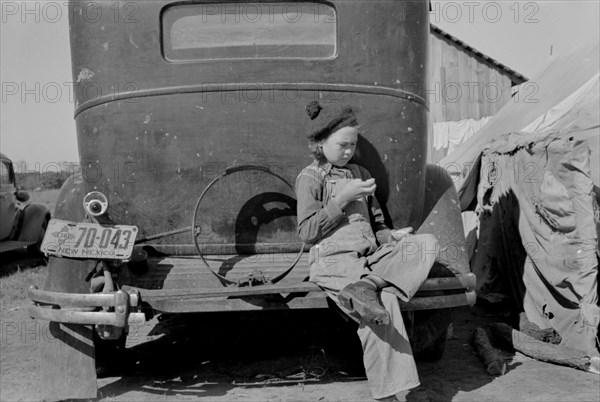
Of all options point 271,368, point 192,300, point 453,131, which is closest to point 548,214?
point 271,368

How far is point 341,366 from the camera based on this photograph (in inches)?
182

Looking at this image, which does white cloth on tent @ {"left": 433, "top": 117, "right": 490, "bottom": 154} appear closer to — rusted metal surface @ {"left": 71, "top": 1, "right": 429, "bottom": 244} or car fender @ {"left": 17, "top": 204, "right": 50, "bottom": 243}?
car fender @ {"left": 17, "top": 204, "right": 50, "bottom": 243}

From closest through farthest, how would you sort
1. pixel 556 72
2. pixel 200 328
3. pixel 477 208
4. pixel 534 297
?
pixel 534 297 → pixel 200 328 → pixel 477 208 → pixel 556 72

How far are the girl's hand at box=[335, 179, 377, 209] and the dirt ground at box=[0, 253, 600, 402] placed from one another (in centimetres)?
125

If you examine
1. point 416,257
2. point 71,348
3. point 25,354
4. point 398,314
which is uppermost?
point 416,257

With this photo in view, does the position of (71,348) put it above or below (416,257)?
below

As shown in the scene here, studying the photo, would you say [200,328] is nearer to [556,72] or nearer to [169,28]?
[169,28]

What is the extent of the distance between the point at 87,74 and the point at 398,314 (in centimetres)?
245

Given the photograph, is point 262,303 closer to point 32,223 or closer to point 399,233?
point 399,233

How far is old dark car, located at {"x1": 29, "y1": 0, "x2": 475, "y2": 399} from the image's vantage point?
13.2 feet

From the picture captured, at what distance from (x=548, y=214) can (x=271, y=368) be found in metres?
2.51

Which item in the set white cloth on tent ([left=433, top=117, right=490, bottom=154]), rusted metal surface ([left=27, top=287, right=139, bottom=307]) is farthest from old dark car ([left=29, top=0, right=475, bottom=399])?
white cloth on tent ([left=433, top=117, right=490, bottom=154])

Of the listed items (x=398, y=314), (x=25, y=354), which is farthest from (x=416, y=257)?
(x=25, y=354)

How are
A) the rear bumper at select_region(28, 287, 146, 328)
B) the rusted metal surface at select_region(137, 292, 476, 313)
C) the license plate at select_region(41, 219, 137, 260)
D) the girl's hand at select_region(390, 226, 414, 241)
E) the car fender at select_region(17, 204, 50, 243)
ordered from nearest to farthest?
the rear bumper at select_region(28, 287, 146, 328) < the rusted metal surface at select_region(137, 292, 476, 313) < the license plate at select_region(41, 219, 137, 260) < the girl's hand at select_region(390, 226, 414, 241) < the car fender at select_region(17, 204, 50, 243)
